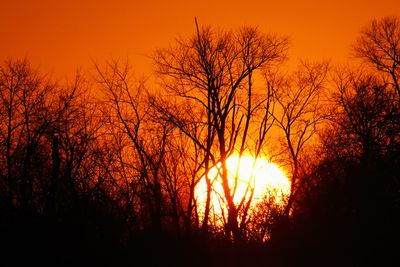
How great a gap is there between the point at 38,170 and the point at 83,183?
227 centimetres

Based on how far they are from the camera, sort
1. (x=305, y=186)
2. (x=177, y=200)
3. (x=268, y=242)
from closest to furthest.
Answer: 1. (x=268, y=242)
2. (x=305, y=186)
3. (x=177, y=200)

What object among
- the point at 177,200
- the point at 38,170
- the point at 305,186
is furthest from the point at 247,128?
the point at 38,170

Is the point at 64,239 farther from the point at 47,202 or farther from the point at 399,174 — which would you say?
the point at 399,174

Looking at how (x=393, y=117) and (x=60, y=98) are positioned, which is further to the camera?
(x=60, y=98)

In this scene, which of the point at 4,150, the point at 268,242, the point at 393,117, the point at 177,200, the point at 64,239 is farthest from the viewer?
the point at 177,200

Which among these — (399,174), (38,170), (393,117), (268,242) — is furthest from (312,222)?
(38,170)

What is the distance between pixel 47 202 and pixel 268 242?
9.79 metres

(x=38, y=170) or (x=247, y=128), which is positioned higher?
(x=247, y=128)

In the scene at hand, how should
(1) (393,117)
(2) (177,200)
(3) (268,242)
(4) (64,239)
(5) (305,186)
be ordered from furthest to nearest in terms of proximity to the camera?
1. (2) (177,200)
2. (5) (305,186)
3. (3) (268,242)
4. (1) (393,117)
5. (4) (64,239)

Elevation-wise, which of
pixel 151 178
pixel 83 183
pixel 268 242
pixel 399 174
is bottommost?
pixel 268 242

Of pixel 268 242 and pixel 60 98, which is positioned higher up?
pixel 60 98

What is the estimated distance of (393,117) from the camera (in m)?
23.3

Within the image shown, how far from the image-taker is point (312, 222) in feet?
89.5

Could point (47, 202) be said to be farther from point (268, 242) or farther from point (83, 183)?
point (268, 242)
